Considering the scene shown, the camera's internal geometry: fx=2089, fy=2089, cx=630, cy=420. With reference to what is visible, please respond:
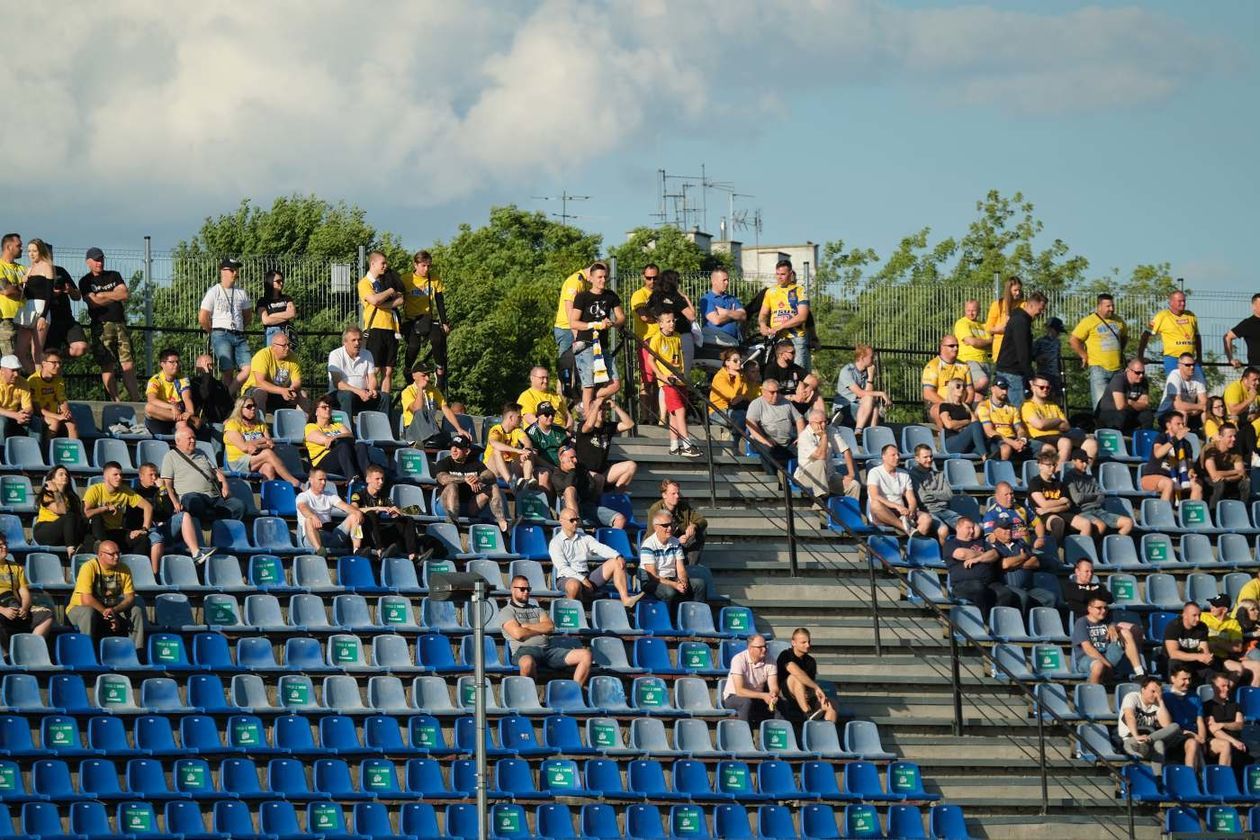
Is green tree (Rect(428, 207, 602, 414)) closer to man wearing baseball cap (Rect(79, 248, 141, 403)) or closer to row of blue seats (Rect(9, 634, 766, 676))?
man wearing baseball cap (Rect(79, 248, 141, 403))

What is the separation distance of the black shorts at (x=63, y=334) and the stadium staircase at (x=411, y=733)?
1806 mm

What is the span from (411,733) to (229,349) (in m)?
5.84

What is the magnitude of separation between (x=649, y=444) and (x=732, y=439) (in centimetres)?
84

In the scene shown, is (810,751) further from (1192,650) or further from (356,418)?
(356,418)

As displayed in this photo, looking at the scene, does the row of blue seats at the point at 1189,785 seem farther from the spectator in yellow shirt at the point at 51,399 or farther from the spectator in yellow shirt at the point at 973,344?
the spectator in yellow shirt at the point at 51,399

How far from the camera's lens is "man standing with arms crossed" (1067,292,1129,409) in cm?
2322

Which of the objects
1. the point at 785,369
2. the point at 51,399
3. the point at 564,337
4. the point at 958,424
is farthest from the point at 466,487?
the point at 958,424

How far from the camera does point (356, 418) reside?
1984cm

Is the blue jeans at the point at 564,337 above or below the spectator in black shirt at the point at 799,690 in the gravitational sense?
above

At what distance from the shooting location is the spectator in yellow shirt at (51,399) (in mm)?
18703

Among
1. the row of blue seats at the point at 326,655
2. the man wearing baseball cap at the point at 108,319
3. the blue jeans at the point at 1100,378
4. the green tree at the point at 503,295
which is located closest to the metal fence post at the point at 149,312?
the man wearing baseball cap at the point at 108,319

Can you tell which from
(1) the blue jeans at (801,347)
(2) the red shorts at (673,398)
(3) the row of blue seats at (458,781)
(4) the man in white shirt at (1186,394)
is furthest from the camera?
(4) the man in white shirt at (1186,394)

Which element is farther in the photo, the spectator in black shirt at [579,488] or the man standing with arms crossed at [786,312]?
the man standing with arms crossed at [786,312]

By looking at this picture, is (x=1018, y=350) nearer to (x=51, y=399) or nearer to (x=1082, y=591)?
(x=1082, y=591)
